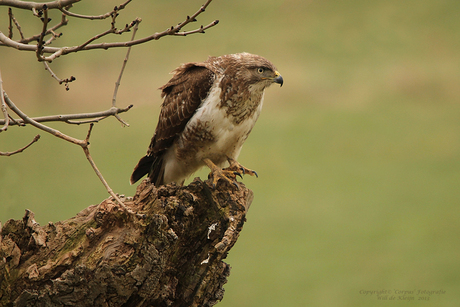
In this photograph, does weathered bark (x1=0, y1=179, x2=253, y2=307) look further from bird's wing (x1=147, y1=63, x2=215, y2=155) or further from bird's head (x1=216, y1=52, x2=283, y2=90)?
bird's head (x1=216, y1=52, x2=283, y2=90)

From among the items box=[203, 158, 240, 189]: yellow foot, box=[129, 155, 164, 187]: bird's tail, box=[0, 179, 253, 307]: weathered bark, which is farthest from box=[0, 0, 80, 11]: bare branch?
box=[129, 155, 164, 187]: bird's tail

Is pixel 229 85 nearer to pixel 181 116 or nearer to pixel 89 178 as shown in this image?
pixel 181 116

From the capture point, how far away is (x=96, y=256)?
231 cm

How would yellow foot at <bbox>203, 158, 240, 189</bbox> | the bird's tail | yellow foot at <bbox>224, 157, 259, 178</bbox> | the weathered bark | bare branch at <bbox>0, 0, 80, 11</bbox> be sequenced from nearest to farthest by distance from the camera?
bare branch at <bbox>0, 0, 80, 11</bbox> → the weathered bark → yellow foot at <bbox>203, 158, 240, 189</bbox> → yellow foot at <bbox>224, 157, 259, 178</bbox> → the bird's tail

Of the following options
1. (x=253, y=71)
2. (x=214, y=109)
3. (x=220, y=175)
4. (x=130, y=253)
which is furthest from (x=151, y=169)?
(x=130, y=253)

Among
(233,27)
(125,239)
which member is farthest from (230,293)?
(233,27)

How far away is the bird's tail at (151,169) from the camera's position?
12.4 feet

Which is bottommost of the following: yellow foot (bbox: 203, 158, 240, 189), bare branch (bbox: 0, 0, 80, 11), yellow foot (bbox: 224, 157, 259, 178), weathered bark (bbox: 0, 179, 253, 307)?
weathered bark (bbox: 0, 179, 253, 307)

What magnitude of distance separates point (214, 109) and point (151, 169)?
92 cm

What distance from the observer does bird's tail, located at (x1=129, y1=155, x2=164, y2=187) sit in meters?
3.78

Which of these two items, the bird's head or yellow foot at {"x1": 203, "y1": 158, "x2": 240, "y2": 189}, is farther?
the bird's head

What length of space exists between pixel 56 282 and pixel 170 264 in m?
0.56

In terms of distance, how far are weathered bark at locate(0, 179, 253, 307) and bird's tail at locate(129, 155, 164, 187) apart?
116 centimetres

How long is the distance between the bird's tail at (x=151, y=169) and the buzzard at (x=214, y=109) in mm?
204
